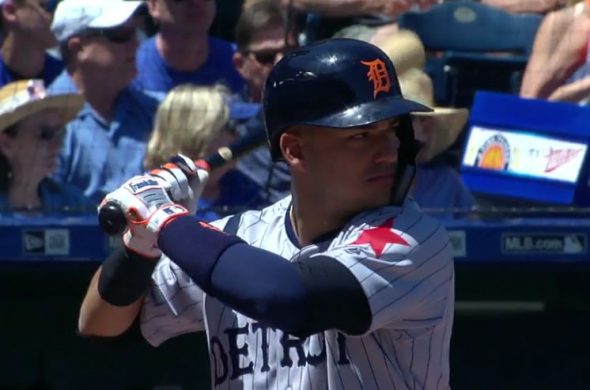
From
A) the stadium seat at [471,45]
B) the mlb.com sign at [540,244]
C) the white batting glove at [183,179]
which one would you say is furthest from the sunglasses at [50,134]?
the white batting glove at [183,179]

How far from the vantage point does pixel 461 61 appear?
407 centimetres

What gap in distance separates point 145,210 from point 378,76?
1.27ft

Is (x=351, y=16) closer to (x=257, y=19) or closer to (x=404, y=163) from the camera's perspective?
(x=257, y=19)

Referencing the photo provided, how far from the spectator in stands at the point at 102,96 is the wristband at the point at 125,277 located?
5.95 feet

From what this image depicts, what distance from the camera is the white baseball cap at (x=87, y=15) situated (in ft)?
13.2

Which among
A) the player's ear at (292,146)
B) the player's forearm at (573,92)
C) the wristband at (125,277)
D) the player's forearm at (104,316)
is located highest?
the player's ear at (292,146)

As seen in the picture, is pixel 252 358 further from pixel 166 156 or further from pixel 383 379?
pixel 166 156

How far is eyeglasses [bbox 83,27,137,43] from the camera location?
4.02 metres

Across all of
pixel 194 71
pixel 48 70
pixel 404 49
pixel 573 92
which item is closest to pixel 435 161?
pixel 404 49

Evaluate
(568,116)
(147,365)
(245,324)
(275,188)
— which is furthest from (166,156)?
(245,324)

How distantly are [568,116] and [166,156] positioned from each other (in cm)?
116

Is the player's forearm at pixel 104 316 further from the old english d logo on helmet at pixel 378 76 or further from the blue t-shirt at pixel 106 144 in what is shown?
the blue t-shirt at pixel 106 144

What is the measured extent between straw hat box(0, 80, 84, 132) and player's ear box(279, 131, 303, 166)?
207 centimetres

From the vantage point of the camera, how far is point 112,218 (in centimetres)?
200
